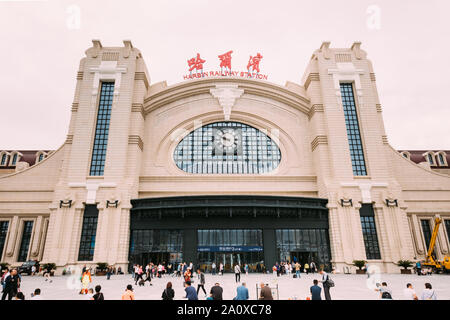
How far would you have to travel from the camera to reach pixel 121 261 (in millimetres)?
32344

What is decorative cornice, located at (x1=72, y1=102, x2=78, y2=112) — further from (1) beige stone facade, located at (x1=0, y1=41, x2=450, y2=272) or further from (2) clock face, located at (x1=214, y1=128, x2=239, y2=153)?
(2) clock face, located at (x1=214, y1=128, x2=239, y2=153)

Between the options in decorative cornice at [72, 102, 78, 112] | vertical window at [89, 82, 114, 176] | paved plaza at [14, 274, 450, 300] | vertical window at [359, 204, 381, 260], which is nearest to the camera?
paved plaza at [14, 274, 450, 300]

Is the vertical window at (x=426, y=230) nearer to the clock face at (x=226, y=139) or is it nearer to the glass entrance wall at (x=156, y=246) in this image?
the clock face at (x=226, y=139)

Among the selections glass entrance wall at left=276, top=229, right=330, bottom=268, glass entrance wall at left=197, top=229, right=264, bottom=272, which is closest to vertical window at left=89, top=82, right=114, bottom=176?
glass entrance wall at left=197, top=229, right=264, bottom=272

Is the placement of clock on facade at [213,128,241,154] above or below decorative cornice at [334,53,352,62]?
below

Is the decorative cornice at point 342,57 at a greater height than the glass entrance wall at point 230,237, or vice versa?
the decorative cornice at point 342,57

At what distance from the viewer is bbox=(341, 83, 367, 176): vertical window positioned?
37719 millimetres

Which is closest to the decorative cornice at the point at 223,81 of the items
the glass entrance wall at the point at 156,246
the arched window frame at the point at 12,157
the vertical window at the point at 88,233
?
the vertical window at the point at 88,233

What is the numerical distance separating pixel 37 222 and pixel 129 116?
1907cm

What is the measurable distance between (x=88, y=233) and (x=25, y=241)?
11.8m

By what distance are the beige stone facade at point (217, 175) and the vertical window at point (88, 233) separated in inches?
20.3

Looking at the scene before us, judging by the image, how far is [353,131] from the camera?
128ft

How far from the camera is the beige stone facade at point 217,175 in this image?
112 feet

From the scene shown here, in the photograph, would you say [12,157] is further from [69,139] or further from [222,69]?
[222,69]
